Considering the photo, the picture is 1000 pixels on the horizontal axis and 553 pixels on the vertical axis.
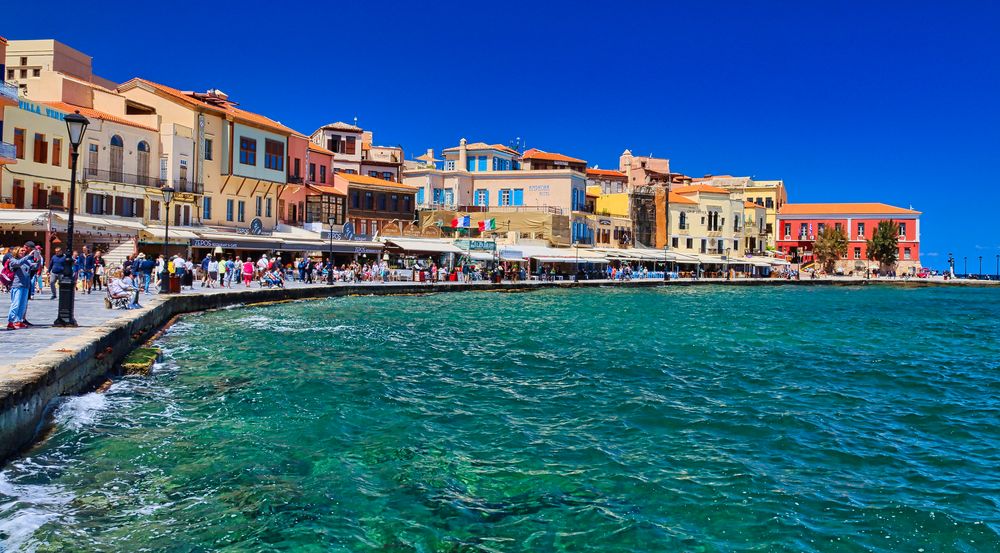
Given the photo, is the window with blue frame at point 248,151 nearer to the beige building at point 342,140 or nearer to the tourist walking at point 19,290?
the beige building at point 342,140

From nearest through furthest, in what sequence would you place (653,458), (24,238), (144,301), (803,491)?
(803,491), (653,458), (144,301), (24,238)

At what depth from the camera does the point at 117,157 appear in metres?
37.9

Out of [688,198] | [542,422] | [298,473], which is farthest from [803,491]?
[688,198]

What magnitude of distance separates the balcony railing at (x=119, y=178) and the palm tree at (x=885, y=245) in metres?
74.4

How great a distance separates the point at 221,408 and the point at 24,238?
25496 mm

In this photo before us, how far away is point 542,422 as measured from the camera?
10.6 m

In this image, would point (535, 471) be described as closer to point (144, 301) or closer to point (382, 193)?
point (144, 301)

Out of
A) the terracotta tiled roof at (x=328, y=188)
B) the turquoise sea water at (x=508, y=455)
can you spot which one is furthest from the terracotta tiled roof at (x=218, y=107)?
the turquoise sea water at (x=508, y=455)

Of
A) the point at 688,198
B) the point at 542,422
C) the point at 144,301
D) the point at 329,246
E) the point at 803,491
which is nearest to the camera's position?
the point at 803,491

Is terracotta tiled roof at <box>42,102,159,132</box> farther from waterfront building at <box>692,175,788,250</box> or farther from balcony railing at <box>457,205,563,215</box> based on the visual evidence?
waterfront building at <box>692,175,788,250</box>

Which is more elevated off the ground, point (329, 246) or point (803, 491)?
point (329, 246)

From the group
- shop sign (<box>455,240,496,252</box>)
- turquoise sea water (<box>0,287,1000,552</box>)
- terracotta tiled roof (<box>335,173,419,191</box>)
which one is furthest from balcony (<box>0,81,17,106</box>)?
shop sign (<box>455,240,496,252</box>)

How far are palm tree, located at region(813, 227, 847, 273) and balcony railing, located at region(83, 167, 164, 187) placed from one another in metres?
70.4

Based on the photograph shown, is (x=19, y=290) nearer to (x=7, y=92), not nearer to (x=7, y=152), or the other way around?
(x=7, y=92)
